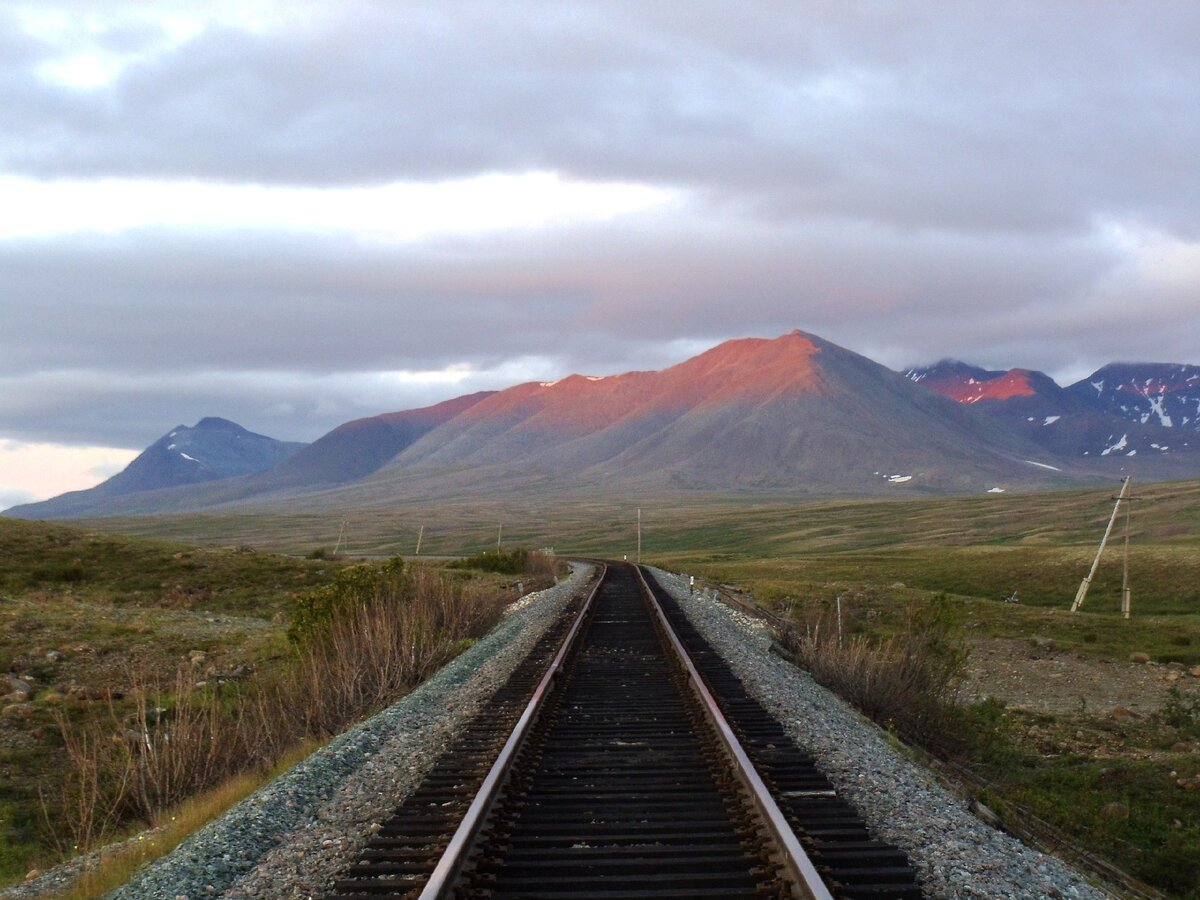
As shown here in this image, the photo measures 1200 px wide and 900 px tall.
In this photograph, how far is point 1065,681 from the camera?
27.5m

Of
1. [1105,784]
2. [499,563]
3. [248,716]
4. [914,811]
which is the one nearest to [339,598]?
[248,716]

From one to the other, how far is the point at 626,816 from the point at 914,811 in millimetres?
2385

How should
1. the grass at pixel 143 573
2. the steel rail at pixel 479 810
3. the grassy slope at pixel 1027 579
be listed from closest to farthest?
the steel rail at pixel 479 810 → the grassy slope at pixel 1027 579 → the grass at pixel 143 573

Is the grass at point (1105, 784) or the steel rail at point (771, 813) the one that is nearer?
the steel rail at point (771, 813)

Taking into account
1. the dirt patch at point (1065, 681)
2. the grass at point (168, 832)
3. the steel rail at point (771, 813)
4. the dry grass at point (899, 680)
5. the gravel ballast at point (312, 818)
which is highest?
the steel rail at point (771, 813)

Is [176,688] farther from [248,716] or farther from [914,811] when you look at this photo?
[914,811]

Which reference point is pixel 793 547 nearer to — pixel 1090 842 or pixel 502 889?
pixel 1090 842

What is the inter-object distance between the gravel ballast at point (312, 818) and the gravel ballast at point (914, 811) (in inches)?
152

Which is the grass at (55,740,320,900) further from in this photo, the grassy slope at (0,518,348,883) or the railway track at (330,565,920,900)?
the grassy slope at (0,518,348,883)

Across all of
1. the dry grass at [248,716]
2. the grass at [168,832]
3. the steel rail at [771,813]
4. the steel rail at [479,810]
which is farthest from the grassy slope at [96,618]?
the steel rail at [771,813]

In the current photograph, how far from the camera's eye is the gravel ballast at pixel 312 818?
6551 mm

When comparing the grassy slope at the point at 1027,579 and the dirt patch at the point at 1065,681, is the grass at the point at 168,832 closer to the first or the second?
the grassy slope at the point at 1027,579

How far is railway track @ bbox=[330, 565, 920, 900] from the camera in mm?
6121

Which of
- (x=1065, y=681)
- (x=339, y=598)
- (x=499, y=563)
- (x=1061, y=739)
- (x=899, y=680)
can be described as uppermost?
(x=339, y=598)
